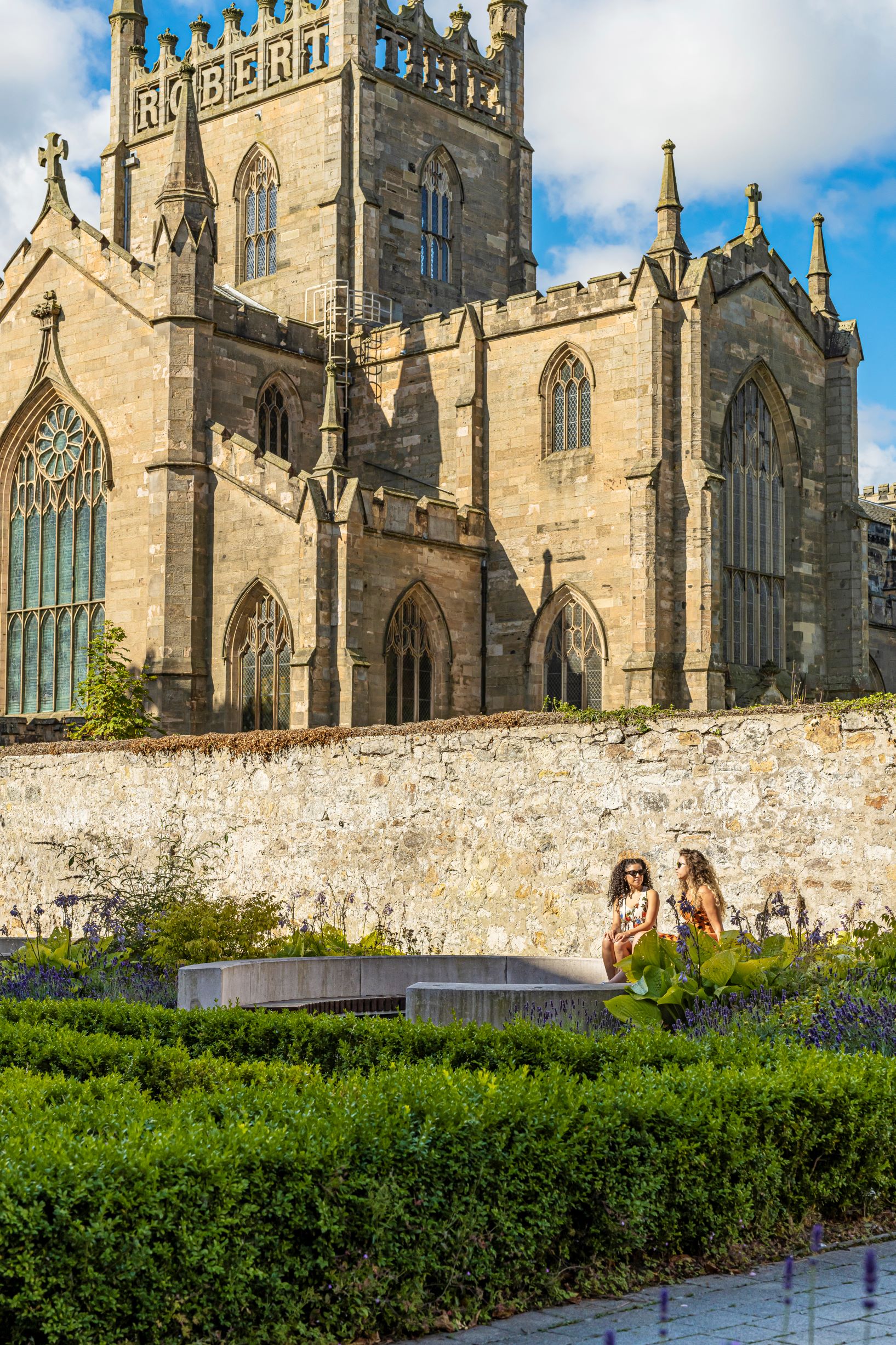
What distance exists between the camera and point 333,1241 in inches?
228

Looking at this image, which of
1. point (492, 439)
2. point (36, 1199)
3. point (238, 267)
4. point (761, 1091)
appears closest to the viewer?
point (36, 1199)

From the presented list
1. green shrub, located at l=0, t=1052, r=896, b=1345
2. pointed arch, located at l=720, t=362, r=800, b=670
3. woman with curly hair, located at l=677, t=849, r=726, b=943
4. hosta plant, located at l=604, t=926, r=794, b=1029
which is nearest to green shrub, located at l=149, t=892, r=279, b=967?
woman with curly hair, located at l=677, t=849, r=726, b=943

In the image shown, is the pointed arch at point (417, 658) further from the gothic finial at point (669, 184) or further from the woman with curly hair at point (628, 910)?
the woman with curly hair at point (628, 910)

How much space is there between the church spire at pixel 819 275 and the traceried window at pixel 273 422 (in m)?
12.8

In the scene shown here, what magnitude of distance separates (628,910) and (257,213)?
34055mm

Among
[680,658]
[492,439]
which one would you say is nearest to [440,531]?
[492,439]

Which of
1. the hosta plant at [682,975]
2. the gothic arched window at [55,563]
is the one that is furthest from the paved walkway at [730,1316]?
the gothic arched window at [55,563]

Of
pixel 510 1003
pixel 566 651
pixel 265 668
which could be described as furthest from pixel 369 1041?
pixel 566 651

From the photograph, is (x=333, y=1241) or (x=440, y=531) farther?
(x=440, y=531)

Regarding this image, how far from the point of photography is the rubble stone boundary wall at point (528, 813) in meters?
14.2

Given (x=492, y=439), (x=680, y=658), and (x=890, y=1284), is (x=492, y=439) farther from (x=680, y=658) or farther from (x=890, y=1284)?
(x=890, y=1284)

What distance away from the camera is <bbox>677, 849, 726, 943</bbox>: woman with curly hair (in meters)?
12.0

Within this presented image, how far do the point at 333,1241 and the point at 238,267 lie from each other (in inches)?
1552

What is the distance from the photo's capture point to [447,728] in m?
17.4
